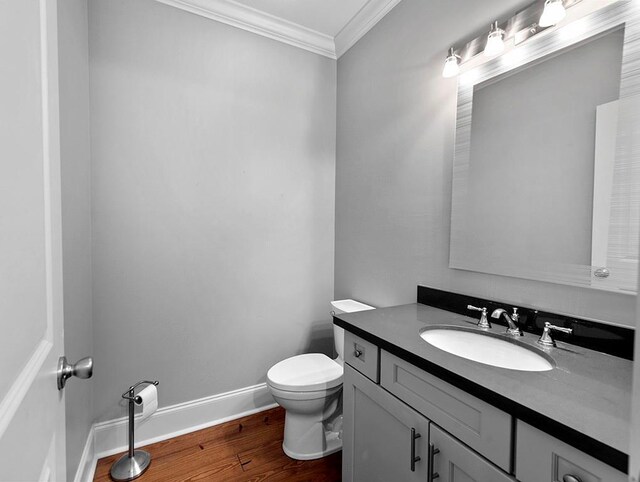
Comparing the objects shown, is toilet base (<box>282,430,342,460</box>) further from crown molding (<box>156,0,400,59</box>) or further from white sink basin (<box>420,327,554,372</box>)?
crown molding (<box>156,0,400,59</box>)

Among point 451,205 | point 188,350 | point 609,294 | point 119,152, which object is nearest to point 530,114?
point 451,205

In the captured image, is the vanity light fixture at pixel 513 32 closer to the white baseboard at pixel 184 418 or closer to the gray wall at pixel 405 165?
the gray wall at pixel 405 165

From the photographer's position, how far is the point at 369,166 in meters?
2.09

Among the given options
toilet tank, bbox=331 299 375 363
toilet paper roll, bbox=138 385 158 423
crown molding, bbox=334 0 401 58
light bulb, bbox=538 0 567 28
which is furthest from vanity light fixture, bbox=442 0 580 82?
toilet paper roll, bbox=138 385 158 423

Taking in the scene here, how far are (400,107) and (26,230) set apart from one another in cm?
179

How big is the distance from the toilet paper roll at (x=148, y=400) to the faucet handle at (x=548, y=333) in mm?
1821

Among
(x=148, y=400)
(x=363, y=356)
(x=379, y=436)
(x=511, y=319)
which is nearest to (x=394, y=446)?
(x=379, y=436)

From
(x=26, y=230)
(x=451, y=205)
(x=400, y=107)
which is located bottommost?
(x=26, y=230)

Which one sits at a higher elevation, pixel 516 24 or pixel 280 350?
pixel 516 24

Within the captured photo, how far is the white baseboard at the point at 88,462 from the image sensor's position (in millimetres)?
1436

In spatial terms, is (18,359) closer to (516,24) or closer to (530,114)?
(530,114)

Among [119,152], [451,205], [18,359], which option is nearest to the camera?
[18,359]

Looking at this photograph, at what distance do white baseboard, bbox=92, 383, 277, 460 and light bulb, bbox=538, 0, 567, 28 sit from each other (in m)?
2.41

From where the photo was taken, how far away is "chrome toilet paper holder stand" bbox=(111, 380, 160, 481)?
1602 mm
